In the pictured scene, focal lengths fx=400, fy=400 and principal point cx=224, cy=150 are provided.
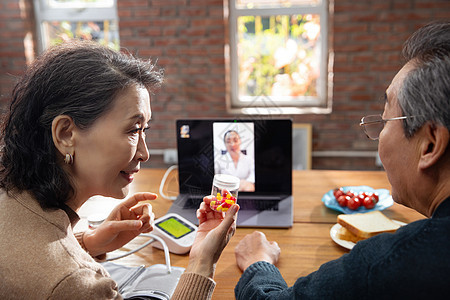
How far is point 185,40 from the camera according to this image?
129 inches

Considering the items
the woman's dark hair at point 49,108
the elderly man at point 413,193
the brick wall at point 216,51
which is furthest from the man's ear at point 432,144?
the brick wall at point 216,51

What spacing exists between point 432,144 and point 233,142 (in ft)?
2.89

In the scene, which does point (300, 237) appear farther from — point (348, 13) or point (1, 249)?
point (348, 13)

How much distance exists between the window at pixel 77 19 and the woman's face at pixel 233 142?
7.51 ft

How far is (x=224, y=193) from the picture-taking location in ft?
3.76

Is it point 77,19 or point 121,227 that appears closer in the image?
point 121,227

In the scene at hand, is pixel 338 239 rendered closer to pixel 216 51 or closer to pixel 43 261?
pixel 43 261

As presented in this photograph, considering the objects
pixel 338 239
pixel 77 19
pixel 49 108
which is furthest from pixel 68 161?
pixel 77 19

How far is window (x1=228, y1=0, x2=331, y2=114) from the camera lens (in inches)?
128

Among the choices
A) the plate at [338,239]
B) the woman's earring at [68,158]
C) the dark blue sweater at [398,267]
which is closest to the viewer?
the dark blue sweater at [398,267]

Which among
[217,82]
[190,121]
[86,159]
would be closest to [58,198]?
[86,159]

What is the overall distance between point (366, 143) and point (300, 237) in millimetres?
2203

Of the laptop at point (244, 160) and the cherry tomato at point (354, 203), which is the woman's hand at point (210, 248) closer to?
the laptop at point (244, 160)

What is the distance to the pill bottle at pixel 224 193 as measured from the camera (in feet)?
3.68
